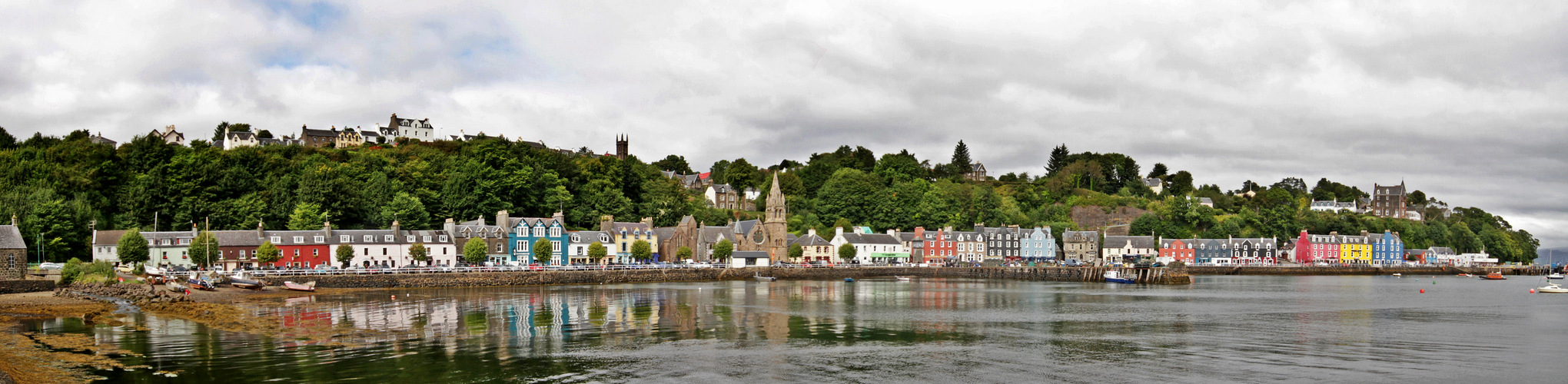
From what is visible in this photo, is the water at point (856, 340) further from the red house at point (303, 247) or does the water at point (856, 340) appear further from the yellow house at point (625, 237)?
the yellow house at point (625, 237)

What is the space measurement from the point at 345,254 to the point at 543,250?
1331 cm

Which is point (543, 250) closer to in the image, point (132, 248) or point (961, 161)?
point (132, 248)

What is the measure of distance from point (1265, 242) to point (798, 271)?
6097 centimetres

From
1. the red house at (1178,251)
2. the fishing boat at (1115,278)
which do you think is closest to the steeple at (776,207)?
the fishing boat at (1115,278)

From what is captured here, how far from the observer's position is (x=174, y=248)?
2557 inches

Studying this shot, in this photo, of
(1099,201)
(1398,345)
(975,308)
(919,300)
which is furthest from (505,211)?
(1099,201)

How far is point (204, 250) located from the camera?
6309 centimetres

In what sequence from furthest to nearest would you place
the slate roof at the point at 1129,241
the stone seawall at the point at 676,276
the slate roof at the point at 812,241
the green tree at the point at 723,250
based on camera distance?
the slate roof at the point at 1129,241, the slate roof at the point at 812,241, the green tree at the point at 723,250, the stone seawall at the point at 676,276

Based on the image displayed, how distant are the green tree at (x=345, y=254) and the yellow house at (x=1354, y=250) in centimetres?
10314

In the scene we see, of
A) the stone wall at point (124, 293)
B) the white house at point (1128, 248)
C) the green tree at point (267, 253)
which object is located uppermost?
the green tree at point (267, 253)

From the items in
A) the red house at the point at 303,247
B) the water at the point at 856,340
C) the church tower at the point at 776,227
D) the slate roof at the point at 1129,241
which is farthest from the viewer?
the slate roof at the point at 1129,241

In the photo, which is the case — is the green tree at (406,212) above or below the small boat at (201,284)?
above

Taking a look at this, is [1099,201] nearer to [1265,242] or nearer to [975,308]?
[1265,242]

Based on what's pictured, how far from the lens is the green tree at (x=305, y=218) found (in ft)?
235
